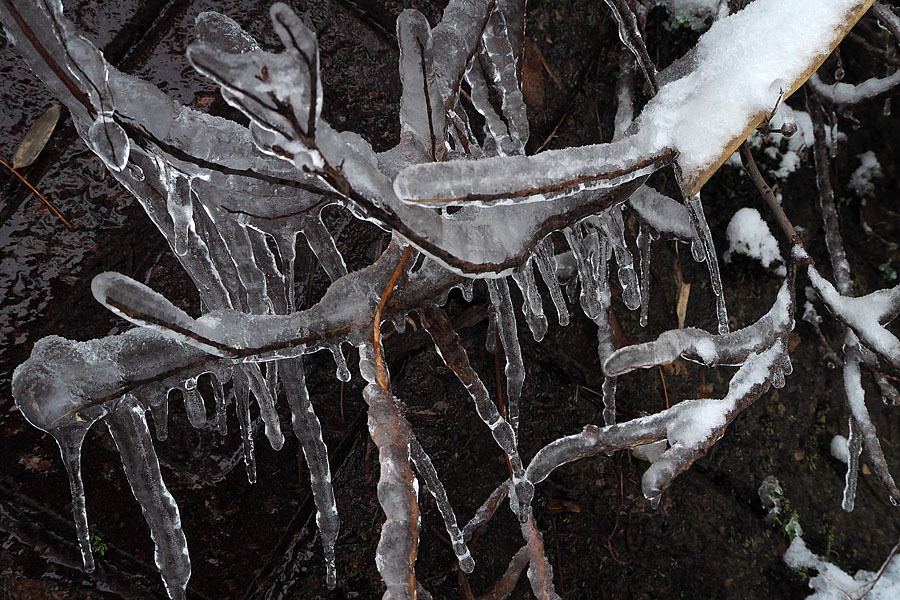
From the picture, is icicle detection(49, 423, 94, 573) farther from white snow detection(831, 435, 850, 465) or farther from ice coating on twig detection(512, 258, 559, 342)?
white snow detection(831, 435, 850, 465)

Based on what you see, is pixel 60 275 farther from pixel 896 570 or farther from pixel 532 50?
pixel 896 570

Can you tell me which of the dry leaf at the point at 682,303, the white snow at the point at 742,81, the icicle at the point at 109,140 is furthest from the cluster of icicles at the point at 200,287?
the dry leaf at the point at 682,303

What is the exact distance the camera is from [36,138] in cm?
123

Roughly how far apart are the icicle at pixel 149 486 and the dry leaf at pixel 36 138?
27.3 inches

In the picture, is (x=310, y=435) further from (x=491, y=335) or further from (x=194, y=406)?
(x=491, y=335)

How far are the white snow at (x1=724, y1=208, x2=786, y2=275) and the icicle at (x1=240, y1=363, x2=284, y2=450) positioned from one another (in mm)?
1521

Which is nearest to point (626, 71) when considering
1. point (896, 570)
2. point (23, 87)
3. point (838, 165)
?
point (838, 165)

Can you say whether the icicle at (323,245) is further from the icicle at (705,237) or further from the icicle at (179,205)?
the icicle at (705,237)

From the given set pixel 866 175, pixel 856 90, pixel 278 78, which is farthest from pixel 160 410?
pixel 866 175

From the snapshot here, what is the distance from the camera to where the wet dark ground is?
128 centimetres

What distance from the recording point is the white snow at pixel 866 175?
1999 millimetres

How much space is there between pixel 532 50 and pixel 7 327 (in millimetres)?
1430

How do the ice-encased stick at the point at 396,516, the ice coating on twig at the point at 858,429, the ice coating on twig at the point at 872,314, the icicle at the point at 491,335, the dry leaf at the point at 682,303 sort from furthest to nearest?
the dry leaf at the point at 682,303 → the icicle at the point at 491,335 → the ice coating on twig at the point at 858,429 → the ice coating on twig at the point at 872,314 → the ice-encased stick at the point at 396,516

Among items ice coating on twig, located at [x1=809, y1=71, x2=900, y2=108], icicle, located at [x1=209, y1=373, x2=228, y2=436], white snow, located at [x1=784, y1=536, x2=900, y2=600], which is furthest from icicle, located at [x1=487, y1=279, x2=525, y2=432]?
white snow, located at [x1=784, y1=536, x2=900, y2=600]
